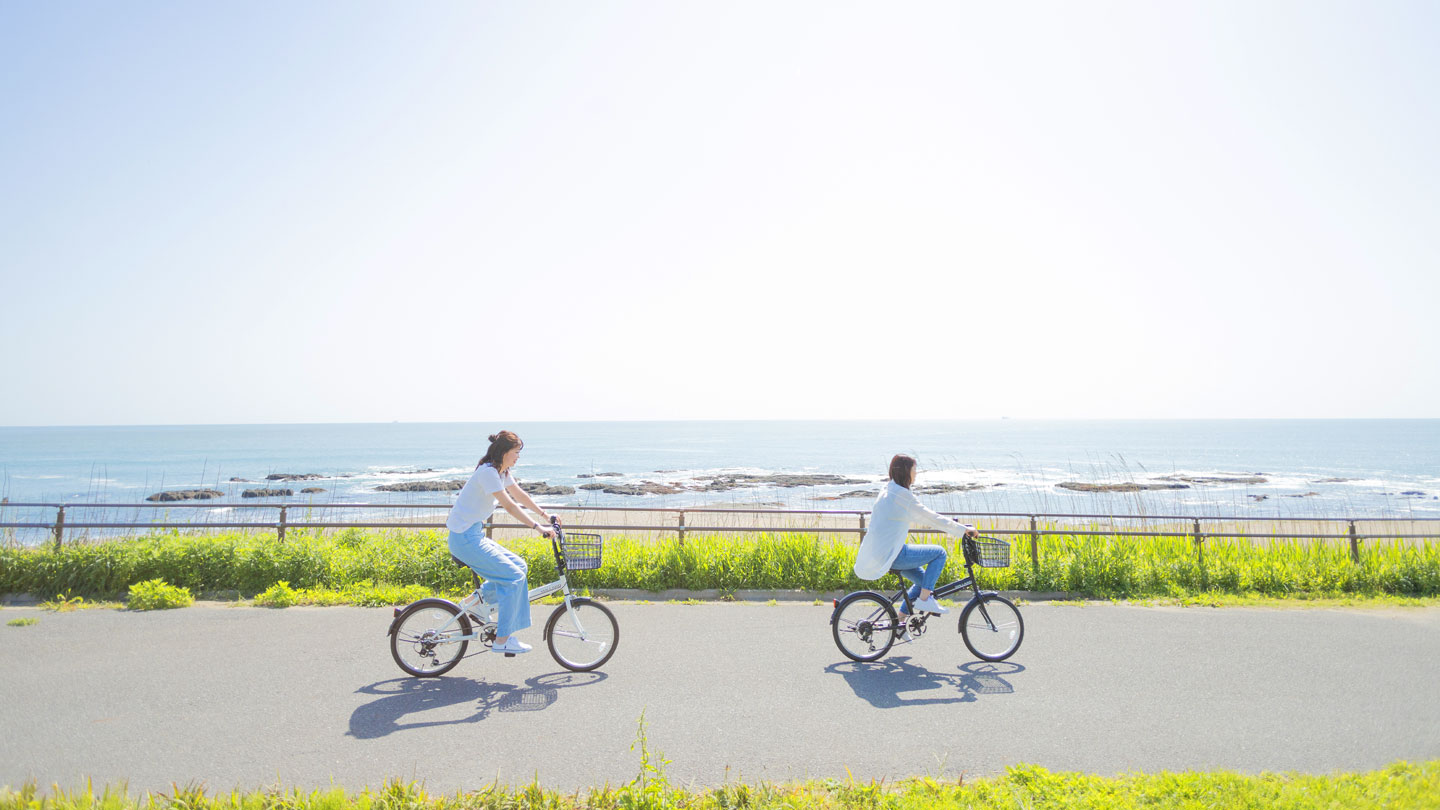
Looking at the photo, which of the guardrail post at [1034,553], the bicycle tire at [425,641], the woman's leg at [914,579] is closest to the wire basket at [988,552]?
the woman's leg at [914,579]

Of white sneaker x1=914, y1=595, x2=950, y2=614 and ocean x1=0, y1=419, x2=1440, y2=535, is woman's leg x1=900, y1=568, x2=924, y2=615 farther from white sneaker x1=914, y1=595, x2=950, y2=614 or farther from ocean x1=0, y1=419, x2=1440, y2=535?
ocean x1=0, y1=419, x2=1440, y2=535

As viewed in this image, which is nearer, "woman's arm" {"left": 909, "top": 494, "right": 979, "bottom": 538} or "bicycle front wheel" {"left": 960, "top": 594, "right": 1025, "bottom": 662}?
"woman's arm" {"left": 909, "top": 494, "right": 979, "bottom": 538}

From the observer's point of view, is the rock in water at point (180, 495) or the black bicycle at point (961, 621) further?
the rock in water at point (180, 495)

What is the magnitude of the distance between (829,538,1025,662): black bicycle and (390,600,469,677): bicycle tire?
127 inches

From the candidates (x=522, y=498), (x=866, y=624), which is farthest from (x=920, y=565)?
(x=522, y=498)

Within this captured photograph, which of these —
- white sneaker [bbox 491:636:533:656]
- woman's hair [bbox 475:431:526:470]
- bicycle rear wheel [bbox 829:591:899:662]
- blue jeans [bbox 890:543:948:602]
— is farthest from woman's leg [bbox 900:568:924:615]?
woman's hair [bbox 475:431:526:470]

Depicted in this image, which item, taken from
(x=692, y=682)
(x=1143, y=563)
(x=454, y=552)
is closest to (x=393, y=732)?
(x=454, y=552)

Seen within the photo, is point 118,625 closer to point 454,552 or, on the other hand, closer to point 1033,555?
point 454,552

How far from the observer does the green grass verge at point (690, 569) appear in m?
8.97

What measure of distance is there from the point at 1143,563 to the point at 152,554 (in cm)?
1263

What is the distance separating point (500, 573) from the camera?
5871mm

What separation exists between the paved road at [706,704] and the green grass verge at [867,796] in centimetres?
29

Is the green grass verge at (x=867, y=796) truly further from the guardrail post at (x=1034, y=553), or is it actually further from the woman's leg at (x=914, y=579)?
the guardrail post at (x=1034, y=553)

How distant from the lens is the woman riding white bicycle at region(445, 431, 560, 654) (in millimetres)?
5770
